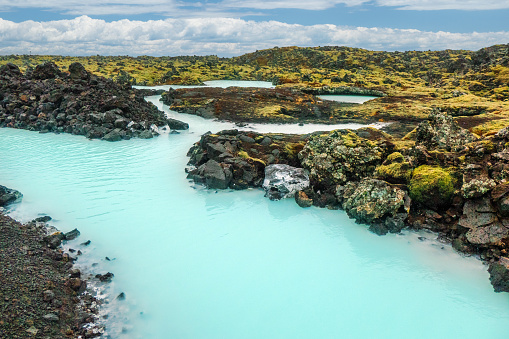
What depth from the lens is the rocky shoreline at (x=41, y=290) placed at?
734 cm

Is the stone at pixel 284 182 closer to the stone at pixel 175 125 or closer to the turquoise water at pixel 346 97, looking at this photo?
the stone at pixel 175 125

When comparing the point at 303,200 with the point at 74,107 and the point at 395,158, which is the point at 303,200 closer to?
the point at 395,158

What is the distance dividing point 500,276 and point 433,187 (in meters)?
4.51

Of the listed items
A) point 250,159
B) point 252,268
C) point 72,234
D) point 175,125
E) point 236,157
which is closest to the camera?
point 252,268

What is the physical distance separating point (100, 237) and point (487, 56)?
72081 mm

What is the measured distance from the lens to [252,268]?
10.6 metres

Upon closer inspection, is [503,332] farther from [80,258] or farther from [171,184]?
[171,184]

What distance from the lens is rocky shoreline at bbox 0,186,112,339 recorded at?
7.34 meters

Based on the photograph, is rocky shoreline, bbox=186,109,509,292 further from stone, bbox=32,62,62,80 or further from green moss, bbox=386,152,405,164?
stone, bbox=32,62,62,80

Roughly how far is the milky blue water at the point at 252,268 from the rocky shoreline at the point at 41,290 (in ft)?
1.98

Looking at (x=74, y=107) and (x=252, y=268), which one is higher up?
(x=74, y=107)

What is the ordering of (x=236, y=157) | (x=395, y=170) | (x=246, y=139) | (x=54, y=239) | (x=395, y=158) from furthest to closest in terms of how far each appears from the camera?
1. (x=246, y=139)
2. (x=236, y=157)
3. (x=395, y=158)
4. (x=395, y=170)
5. (x=54, y=239)

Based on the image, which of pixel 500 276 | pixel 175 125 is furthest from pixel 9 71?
pixel 500 276

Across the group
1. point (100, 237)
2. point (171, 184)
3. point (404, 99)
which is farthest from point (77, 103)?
point (404, 99)
